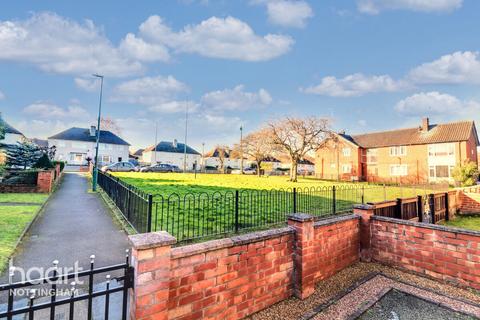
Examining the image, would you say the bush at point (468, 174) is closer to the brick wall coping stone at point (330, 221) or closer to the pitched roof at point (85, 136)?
the brick wall coping stone at point (330, 221)

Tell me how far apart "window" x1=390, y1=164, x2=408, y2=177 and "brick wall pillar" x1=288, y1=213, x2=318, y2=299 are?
38272 millimetres

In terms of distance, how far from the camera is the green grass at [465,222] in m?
10.3

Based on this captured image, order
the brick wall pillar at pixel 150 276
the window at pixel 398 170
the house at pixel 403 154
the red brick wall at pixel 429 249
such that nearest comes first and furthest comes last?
the brick wall pillar at pixel 150 276, the red brick wall at pixel 429 249, the house at pixel 403 154, the window at pixel 398 170

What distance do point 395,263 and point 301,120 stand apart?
23047 mm

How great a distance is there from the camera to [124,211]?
8.31m

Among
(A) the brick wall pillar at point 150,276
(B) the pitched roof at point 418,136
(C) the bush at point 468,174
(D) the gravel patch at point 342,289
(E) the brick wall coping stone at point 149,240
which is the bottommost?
(D) the gravel patch at point 342,289

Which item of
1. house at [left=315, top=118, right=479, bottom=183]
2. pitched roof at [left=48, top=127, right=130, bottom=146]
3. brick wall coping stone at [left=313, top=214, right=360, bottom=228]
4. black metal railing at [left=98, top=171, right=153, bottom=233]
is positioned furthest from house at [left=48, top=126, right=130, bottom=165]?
brick wall coping stone at [left=313, top=214, right=360, bottom=228]

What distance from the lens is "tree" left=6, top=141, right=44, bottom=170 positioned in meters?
20.4

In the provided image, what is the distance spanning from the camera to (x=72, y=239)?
240 inches

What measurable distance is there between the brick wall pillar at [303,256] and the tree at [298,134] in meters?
24.1

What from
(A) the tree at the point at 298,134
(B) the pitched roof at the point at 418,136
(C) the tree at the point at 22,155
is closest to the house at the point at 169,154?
(A) the tree at the point at 298,134

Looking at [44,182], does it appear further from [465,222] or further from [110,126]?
[110,126]

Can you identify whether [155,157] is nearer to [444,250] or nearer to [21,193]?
[21,193]

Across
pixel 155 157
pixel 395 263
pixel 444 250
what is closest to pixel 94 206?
pixel 395 263
